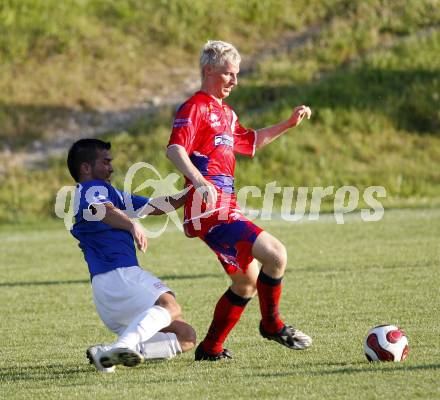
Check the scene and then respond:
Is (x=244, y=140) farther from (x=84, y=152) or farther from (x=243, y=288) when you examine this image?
(x=84, y=152)

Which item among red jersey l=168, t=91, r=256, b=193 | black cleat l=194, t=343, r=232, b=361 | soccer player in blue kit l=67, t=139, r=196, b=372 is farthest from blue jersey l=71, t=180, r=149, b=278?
black cleat l=194, t=343, r=232, b=361

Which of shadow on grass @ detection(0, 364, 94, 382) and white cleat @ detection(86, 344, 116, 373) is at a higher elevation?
white cleat @ detection(86, 344, 116, 373)

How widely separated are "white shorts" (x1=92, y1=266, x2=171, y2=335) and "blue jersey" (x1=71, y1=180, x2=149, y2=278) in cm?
6

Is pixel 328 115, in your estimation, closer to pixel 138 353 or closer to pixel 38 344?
pixel 38 344

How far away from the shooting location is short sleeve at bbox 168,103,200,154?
652 centimetres

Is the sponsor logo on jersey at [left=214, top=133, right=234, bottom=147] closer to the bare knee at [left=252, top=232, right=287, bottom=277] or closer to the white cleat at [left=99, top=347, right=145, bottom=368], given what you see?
the bare knee at [left=252, top=232, right=287, bottom=277]

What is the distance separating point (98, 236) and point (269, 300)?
1077 millimetres

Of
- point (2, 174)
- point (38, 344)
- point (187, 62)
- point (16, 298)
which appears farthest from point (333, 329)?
point (187, 62)

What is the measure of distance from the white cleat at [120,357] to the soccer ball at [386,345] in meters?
1.30

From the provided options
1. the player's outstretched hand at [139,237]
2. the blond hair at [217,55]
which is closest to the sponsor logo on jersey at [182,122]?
the blond hair at [217,55]

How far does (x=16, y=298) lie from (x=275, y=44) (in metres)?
17.8

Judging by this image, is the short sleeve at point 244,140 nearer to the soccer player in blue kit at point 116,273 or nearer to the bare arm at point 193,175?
the bare arm at point 193,175

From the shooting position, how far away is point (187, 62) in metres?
26.1

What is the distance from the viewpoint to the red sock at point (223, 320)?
6684 millimetres
